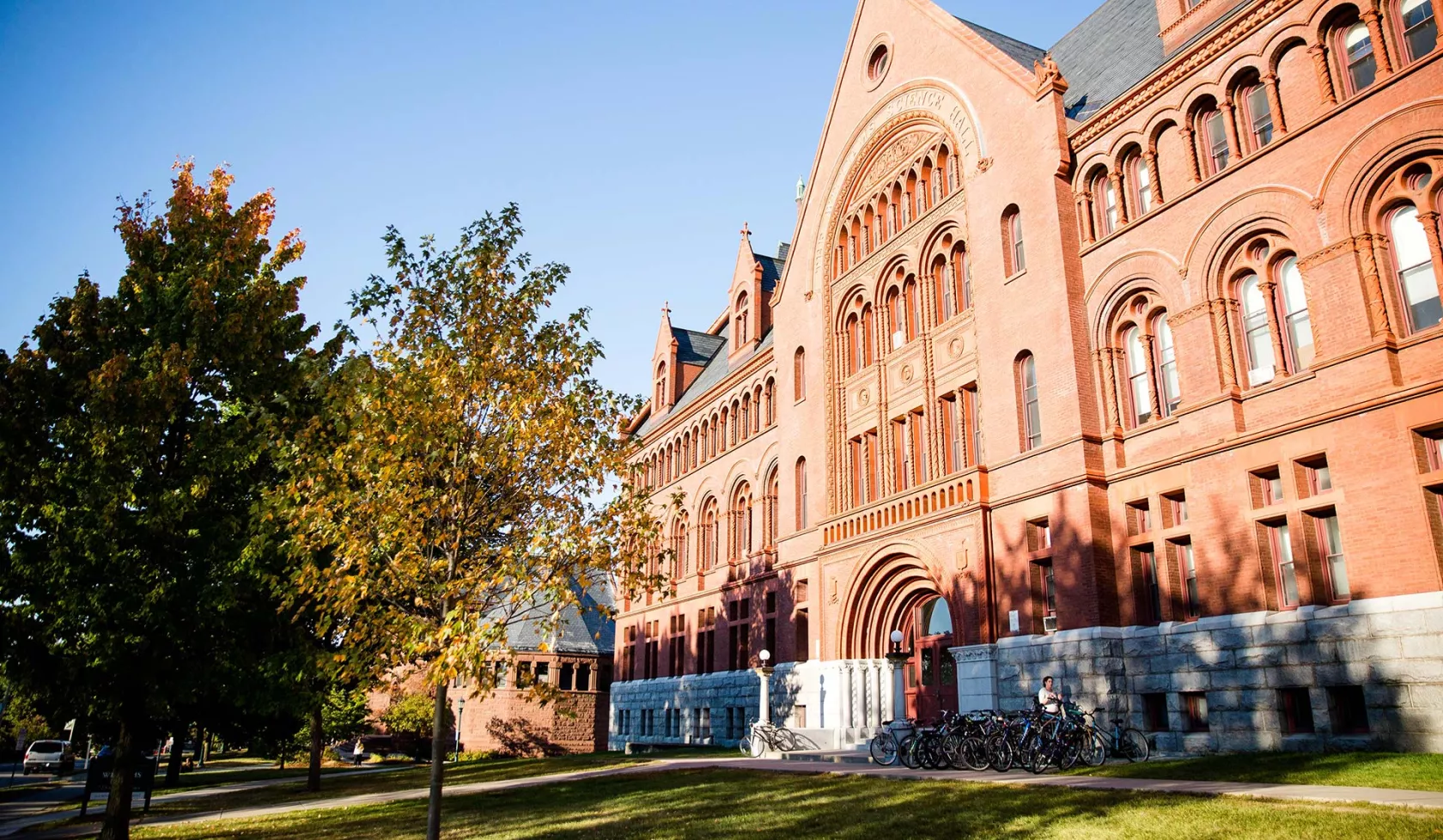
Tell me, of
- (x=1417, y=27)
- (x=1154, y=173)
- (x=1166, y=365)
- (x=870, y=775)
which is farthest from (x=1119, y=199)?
(x=870, y=775)

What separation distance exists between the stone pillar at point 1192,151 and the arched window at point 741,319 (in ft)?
78.1

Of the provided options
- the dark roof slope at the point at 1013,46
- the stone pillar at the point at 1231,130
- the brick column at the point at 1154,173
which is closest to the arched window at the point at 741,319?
the dark roof slope at the point at 1013,46

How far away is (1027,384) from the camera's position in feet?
75.3

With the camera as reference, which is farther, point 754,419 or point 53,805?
point 754,419

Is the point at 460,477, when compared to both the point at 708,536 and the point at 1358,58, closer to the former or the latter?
the point at 1358,58

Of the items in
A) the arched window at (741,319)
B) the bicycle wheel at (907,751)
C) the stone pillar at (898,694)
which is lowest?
the bicycle wheel at (907,751)

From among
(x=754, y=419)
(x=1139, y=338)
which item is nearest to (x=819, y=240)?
(x=754, y=419)

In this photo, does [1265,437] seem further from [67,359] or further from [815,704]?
[67,359]

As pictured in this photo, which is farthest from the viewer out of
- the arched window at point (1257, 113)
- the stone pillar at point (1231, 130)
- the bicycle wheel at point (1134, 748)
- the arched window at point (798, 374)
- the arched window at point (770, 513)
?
the arched window at point (770, 513)

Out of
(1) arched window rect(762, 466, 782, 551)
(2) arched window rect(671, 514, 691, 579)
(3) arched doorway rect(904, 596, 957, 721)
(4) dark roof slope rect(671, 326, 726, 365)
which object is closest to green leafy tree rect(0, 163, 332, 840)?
(3) arched doorway rect(904, 596, 957, 721)

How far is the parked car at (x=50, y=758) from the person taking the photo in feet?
194

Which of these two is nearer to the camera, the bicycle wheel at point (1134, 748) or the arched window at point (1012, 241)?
the bicycle wheel at point (1134, 748)

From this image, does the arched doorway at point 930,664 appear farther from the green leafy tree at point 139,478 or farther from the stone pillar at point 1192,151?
the green leafy tree at point 139,478

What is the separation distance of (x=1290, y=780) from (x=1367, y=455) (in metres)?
6.00
